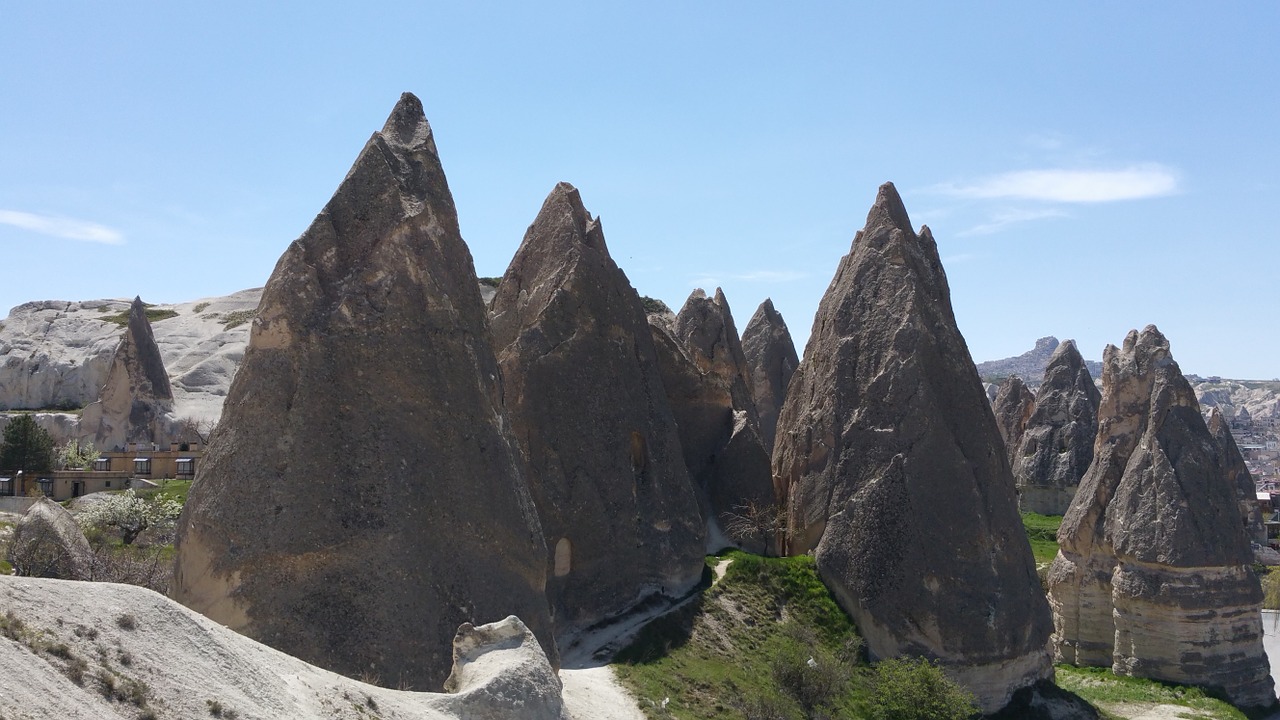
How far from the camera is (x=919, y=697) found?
21.2 metres

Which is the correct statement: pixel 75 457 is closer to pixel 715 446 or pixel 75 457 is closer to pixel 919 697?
pixel 715 446

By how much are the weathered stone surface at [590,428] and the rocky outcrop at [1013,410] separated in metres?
43.0

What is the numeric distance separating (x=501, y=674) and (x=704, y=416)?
1817cm

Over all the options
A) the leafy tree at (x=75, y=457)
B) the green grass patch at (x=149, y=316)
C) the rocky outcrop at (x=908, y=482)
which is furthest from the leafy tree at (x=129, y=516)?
the green grass patch at (x=149, y=316)

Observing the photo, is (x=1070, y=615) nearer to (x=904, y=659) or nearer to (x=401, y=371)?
(x=904, y=659)

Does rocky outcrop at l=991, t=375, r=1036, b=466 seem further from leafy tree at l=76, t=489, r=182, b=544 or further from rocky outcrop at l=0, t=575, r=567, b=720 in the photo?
rocky outcrop at l=0, t=575, r=567, b=720

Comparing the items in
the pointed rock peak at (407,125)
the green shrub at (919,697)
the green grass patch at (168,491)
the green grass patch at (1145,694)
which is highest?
the pointed rock peak at (407,125)

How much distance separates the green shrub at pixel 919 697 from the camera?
2092cm

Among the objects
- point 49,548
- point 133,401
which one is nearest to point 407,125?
point 49,548

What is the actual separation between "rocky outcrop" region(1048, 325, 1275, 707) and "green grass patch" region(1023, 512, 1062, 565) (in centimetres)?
854

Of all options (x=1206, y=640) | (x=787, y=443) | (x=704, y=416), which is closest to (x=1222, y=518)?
(x=1206, y=640)

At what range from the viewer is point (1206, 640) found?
29312 millimetres

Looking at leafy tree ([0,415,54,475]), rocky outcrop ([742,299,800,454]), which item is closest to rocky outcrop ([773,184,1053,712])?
rocky outcrop ([742,299,800,454])

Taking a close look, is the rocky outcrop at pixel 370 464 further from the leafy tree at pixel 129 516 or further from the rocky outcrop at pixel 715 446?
the leafy tree at pixel 129 516
